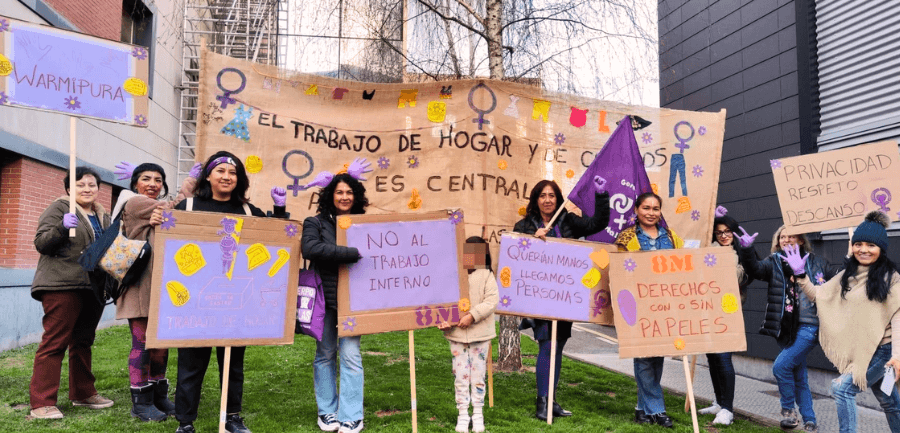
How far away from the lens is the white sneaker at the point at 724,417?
17.3 feet

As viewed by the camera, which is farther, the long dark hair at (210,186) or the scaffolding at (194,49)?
the scaffolding at (194,49)

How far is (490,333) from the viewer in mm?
4840

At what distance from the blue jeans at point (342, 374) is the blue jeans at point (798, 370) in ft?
11.2

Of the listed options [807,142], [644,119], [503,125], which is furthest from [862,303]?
[807,142]

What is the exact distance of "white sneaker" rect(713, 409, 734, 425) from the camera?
5.26 meters

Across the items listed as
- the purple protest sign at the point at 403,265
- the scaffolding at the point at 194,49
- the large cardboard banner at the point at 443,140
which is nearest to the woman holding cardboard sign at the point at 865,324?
the large cardboard banner at the point at 443,140

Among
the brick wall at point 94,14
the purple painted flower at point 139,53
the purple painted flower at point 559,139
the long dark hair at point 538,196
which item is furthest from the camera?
the brick wall at point 94,14

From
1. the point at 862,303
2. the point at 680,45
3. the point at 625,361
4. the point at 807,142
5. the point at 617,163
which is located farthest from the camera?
the point at 680,45

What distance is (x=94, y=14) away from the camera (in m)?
10.7

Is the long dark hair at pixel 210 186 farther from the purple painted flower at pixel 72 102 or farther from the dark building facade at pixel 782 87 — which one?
the dark building facade at pixel 782 87

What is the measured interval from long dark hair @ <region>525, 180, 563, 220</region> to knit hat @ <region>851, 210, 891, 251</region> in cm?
216

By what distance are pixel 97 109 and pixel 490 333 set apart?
345 cm

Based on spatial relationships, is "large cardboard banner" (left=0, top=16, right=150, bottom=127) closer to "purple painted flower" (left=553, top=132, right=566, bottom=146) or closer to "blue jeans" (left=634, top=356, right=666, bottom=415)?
"purple painted flower" (left=553, top=132, right=566, bottom=146)

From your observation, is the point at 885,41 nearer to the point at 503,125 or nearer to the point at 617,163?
the point at 617,163
